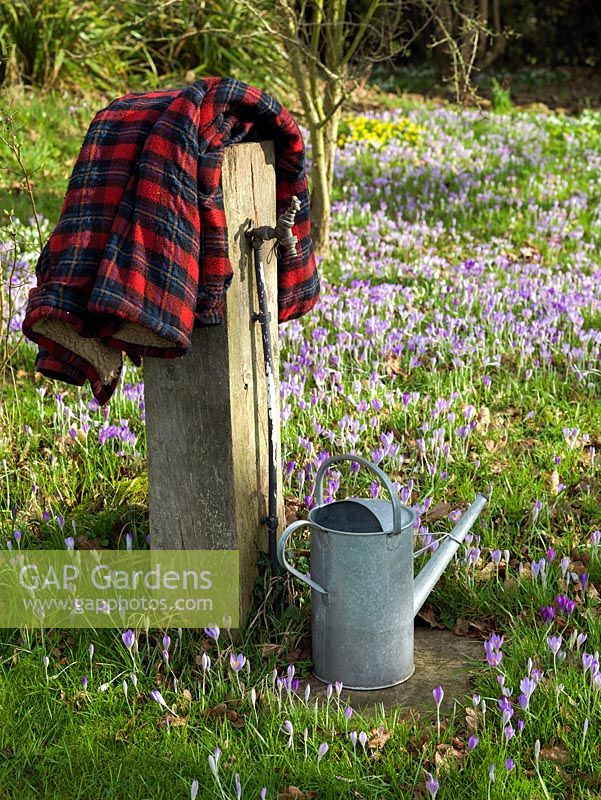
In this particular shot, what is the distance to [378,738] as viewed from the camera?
264cm

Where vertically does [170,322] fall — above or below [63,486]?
above

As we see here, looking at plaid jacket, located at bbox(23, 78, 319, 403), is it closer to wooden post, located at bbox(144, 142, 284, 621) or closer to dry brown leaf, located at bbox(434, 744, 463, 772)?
wooden post, located at bbox(144, 142, 284, 621)

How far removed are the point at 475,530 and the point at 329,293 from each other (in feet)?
9.31

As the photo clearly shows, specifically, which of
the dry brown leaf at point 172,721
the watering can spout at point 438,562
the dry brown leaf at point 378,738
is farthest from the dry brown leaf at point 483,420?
the dry brown leaf at point 172,721

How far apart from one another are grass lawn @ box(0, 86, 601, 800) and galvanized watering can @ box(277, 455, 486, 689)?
0.48ft

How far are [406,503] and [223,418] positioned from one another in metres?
1.00

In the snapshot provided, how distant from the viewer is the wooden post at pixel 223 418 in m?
2.96

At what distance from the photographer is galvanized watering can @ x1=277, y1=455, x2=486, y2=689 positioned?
2887mm

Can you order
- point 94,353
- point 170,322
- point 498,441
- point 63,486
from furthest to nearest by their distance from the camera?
point 498,441 < point 63,486 < point 94,353 < point 170,322

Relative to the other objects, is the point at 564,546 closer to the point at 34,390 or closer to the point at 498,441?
the point at 498,441

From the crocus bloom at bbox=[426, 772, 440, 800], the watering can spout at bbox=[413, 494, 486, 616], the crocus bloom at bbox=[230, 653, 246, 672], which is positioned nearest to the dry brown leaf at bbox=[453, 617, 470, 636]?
the watering can spout at bbox=[413, 494, 486, 616]

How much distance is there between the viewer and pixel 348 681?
2.97m

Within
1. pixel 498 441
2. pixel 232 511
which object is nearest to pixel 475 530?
pixel 498 441

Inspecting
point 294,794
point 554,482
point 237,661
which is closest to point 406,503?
point 554,482
